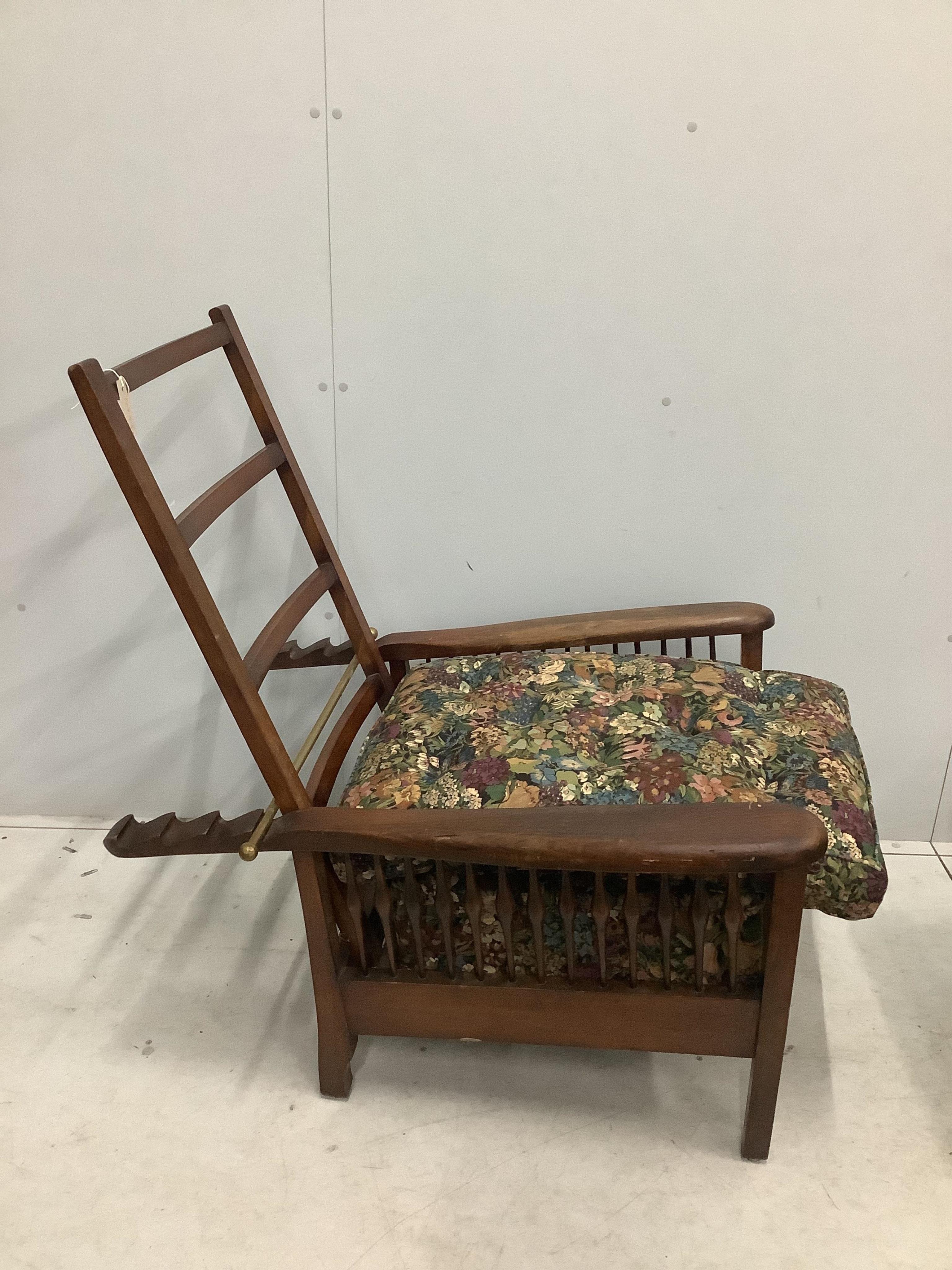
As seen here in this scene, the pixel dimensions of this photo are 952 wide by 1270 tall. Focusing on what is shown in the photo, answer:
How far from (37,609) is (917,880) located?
171cm

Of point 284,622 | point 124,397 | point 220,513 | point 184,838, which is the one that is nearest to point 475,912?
point 184,838

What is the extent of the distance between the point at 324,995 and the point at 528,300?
3.48ft

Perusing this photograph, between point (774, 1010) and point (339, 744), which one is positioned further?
point (339, 744)

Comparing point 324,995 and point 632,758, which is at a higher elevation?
point 632,758

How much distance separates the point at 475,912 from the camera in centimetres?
109

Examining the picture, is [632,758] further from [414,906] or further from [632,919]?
[414,906]

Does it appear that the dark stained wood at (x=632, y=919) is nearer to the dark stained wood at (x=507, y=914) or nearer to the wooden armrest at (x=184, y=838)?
the dark stained wood at (x=507, y=914)

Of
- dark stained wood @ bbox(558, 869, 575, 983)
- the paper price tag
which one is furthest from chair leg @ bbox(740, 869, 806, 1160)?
the paper price tag

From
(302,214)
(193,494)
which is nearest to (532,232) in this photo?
(302,214)

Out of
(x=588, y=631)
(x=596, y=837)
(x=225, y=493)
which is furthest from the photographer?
(x=588, y=631)

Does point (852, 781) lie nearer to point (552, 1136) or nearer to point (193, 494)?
point (552, 1136)

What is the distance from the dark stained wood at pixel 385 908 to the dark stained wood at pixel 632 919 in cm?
29

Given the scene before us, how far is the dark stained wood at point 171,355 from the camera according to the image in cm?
105

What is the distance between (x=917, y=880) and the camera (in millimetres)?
1653
